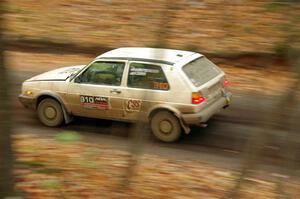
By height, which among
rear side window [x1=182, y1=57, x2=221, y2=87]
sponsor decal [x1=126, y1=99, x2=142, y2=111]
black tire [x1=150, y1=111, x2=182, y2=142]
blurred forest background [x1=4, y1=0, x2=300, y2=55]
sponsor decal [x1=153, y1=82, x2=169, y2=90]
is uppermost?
blurred forest background [x1=4, y1=0, x2=300, y2=55]

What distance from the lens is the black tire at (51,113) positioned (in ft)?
32.6

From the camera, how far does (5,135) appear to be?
3609mm

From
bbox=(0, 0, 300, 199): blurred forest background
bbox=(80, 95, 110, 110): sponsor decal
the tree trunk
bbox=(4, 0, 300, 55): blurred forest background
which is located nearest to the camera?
Result: the tree trunk

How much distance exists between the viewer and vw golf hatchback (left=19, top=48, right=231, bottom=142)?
876cm

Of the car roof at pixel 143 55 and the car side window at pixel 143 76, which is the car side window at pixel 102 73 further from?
the car side window at pixel 143 76

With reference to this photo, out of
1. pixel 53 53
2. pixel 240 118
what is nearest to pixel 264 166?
pixel 240 118

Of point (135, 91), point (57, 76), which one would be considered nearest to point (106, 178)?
point (135, 91)

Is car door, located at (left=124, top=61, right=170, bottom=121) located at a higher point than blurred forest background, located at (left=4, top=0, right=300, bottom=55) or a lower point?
lower

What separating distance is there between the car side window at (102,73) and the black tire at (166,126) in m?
1.05

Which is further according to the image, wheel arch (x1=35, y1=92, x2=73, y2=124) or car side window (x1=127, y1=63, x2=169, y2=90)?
wheel arch (x1=35, y1=92, x2=73, y2=124)

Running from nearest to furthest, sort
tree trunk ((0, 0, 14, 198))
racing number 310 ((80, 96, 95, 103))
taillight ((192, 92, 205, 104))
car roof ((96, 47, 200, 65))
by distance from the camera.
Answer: tree trunk ((0, 0, 14, 198))
taillight ((192, 92, 205, 104))
car roof ((96, 47, 200, 65))
racing number 310 ((80, 96, 95, 103))

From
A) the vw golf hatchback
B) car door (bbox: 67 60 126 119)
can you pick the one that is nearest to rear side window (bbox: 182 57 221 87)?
the vw golf hatchback

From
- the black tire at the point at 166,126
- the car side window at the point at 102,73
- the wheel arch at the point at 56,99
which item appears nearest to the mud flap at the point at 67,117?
the wheel arch at the point at 56,99

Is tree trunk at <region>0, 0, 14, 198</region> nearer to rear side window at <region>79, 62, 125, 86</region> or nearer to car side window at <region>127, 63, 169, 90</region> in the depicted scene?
car side window at <region>127, 63, 169, 90</region>
